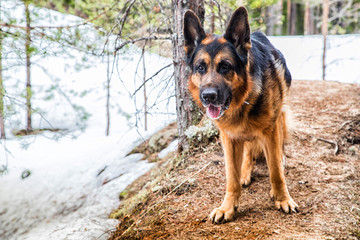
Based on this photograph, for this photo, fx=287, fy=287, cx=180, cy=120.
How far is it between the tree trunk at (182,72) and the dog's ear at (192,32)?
88 cm

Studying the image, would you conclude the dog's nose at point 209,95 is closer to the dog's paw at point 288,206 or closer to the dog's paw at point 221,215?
the dog's paw at point 221,215

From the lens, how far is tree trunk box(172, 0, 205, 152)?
4.03 m

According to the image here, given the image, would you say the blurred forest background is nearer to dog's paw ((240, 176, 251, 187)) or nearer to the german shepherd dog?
the german shepherd dog

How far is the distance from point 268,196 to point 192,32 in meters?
2.02

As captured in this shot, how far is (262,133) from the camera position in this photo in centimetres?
301

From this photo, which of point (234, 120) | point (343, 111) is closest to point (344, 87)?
point (343, 111)

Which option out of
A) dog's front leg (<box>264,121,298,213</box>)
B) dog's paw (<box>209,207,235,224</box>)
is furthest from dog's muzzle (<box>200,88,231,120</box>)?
dog's paw (<box>209,207,235,224</box>)

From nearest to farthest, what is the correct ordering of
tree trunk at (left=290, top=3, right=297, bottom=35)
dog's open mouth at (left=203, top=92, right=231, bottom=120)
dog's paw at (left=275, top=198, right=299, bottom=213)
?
dog's open mouth at (left=203, top=92, right=231, bottom=120) < dog's paw at (left=275, top=198, right=299, bottom=213) < tree trunk at (left=290, top=3, right=297, bottom=35)

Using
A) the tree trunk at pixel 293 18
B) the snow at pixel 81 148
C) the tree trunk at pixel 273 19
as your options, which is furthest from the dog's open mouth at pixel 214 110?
the tree trunk at pixel 293 18

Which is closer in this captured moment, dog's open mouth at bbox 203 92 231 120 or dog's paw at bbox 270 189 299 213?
dog's open mouth at bbox 203 92 231 120

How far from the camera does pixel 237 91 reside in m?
2.81

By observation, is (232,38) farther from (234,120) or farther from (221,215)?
(221,215)

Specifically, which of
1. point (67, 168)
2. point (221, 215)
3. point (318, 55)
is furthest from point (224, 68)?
point (318, 55)

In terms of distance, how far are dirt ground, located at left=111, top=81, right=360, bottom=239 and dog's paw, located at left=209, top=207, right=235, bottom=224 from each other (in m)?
0.06
